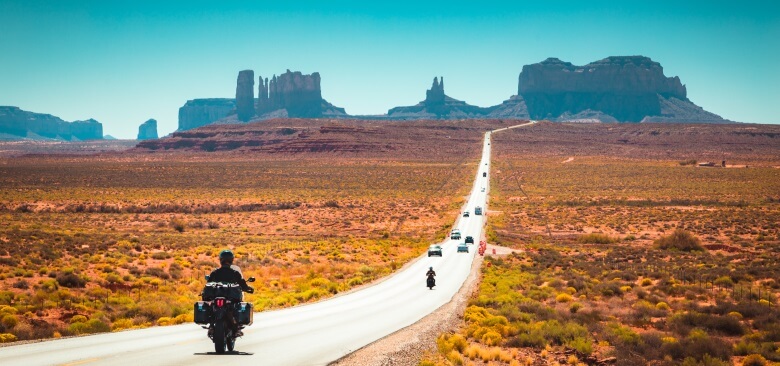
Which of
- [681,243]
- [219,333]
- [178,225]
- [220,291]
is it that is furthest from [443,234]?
[219,333]

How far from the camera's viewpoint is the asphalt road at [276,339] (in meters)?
10.7

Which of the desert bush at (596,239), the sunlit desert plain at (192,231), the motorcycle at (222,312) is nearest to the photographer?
the motorcycle at (222,312)

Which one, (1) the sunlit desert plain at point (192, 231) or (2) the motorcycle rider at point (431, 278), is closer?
(1) the sunlit desert plain at point (192, 231)

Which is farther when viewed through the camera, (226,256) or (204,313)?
(226,256)

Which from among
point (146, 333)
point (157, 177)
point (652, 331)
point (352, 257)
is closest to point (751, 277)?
point (652, 331)

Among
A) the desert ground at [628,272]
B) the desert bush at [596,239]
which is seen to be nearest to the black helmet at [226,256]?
the desert ground at [628,272]

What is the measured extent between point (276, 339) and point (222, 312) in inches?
107

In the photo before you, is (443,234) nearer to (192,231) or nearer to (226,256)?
(192,231)

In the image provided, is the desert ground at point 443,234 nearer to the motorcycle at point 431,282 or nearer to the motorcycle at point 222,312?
the motorcycle at point 431,282

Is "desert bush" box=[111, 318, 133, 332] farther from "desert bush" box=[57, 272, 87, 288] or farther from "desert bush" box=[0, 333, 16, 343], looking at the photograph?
"desert bush" box=[57, 272, 87, 288]

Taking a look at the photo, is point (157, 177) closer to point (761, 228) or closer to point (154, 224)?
point (154, 224)

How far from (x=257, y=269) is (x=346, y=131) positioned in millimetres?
145010

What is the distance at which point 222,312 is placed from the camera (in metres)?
11.1

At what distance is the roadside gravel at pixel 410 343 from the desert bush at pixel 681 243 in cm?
2662
